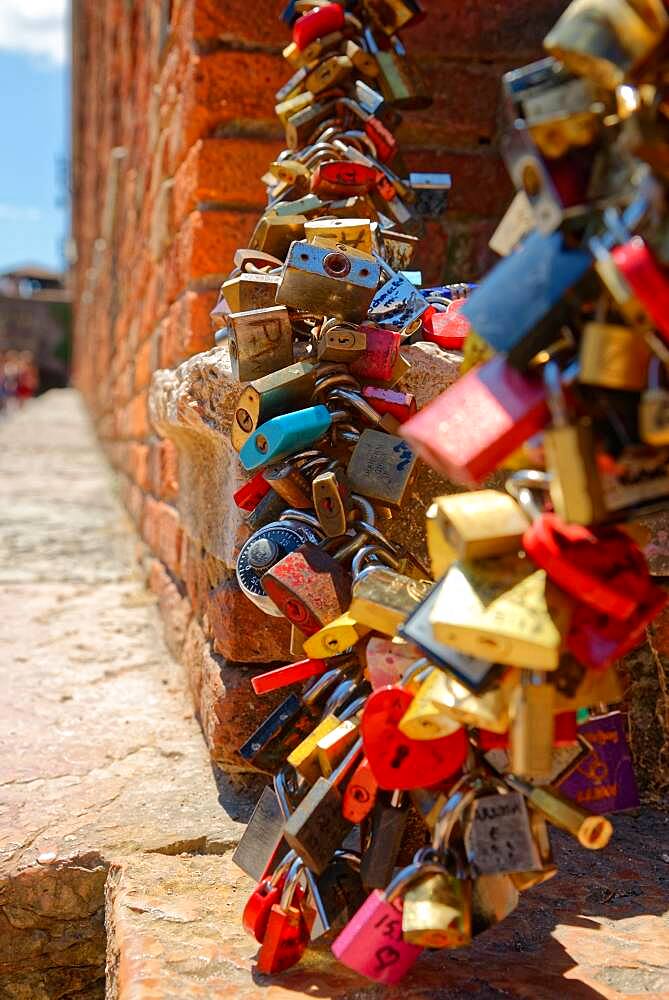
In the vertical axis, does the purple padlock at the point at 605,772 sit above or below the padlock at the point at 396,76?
below

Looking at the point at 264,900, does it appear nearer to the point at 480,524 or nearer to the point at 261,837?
the point at 261,837

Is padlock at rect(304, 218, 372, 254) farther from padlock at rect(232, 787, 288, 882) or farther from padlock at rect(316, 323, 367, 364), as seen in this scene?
padlock at rect(232, 787, 288, 882)

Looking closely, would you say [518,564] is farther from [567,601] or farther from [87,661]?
[87,661]

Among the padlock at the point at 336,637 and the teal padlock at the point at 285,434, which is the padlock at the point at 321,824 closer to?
the padlock at the point at 336,637

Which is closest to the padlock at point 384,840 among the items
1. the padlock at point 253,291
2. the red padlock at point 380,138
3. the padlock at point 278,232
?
the padlock at point 253,291

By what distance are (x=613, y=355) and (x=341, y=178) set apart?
98 centimetres

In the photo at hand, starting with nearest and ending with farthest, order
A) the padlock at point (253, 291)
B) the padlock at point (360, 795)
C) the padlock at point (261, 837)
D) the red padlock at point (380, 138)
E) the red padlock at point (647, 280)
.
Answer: the red padlock at point (647, 280) < the padlock at point (360, 795) < the padlock at point (261, 837) < the padlock at point (253, 291) < the red padlock at point (380, 138)

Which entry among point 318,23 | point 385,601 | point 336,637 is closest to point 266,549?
point 336,637

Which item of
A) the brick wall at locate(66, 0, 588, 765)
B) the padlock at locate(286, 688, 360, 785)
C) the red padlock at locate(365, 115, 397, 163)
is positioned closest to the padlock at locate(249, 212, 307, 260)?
the red padlock at locate(365, 115, 397, 163)

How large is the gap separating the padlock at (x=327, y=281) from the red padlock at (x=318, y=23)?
0.58 m

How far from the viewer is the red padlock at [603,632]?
30.1 inches

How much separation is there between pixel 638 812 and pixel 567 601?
2.98ft

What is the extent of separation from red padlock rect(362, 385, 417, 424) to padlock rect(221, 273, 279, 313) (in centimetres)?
21

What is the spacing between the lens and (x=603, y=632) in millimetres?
771
